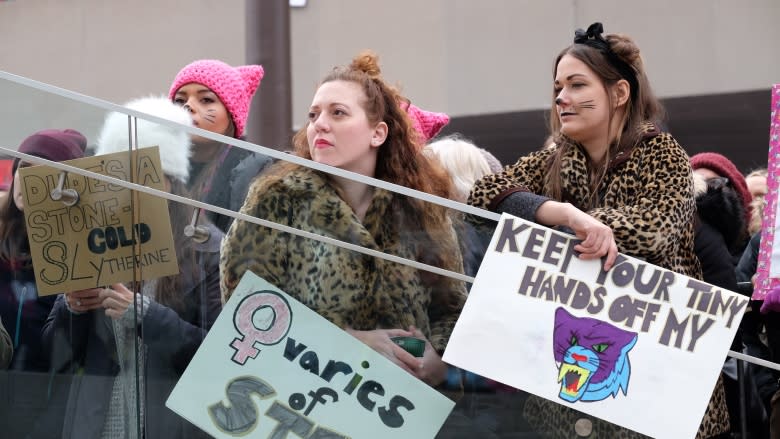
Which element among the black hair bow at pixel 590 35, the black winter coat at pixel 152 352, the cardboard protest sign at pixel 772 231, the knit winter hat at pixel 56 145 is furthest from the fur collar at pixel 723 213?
the knit winter hat at pixel 56 145

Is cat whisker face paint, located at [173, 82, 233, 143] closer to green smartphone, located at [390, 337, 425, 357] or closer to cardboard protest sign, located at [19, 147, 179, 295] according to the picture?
cardboard protest sign, located at [19, 147, 179, 295]

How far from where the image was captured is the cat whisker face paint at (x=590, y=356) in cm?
356

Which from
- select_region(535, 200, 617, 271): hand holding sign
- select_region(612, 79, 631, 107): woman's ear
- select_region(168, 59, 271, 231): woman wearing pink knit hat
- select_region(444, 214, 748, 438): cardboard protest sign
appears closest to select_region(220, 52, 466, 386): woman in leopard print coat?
select_region(444, 214, 748, 438): cardboard protest sign

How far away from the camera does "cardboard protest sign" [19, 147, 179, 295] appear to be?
3613mm

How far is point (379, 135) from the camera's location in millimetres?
4113

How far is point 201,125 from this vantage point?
533cm

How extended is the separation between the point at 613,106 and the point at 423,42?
863 centimetres

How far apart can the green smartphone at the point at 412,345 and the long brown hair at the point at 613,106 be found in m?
0.69

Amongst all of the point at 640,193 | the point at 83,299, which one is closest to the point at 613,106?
the point at 640,193

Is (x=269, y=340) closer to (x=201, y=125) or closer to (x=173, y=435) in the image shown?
(x=173, y=435)

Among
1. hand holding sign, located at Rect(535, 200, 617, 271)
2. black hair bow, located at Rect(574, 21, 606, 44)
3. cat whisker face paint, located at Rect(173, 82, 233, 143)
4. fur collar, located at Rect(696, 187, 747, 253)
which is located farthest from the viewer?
cat whisker face paint, located at Rect(173, 82, 233, 143)

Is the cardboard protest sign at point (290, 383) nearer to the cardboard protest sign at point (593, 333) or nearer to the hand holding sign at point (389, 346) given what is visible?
the hand holding sign at point (389, 346)

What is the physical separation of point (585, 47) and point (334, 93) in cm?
85

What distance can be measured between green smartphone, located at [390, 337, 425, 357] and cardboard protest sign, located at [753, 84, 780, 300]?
1276 millimetres
